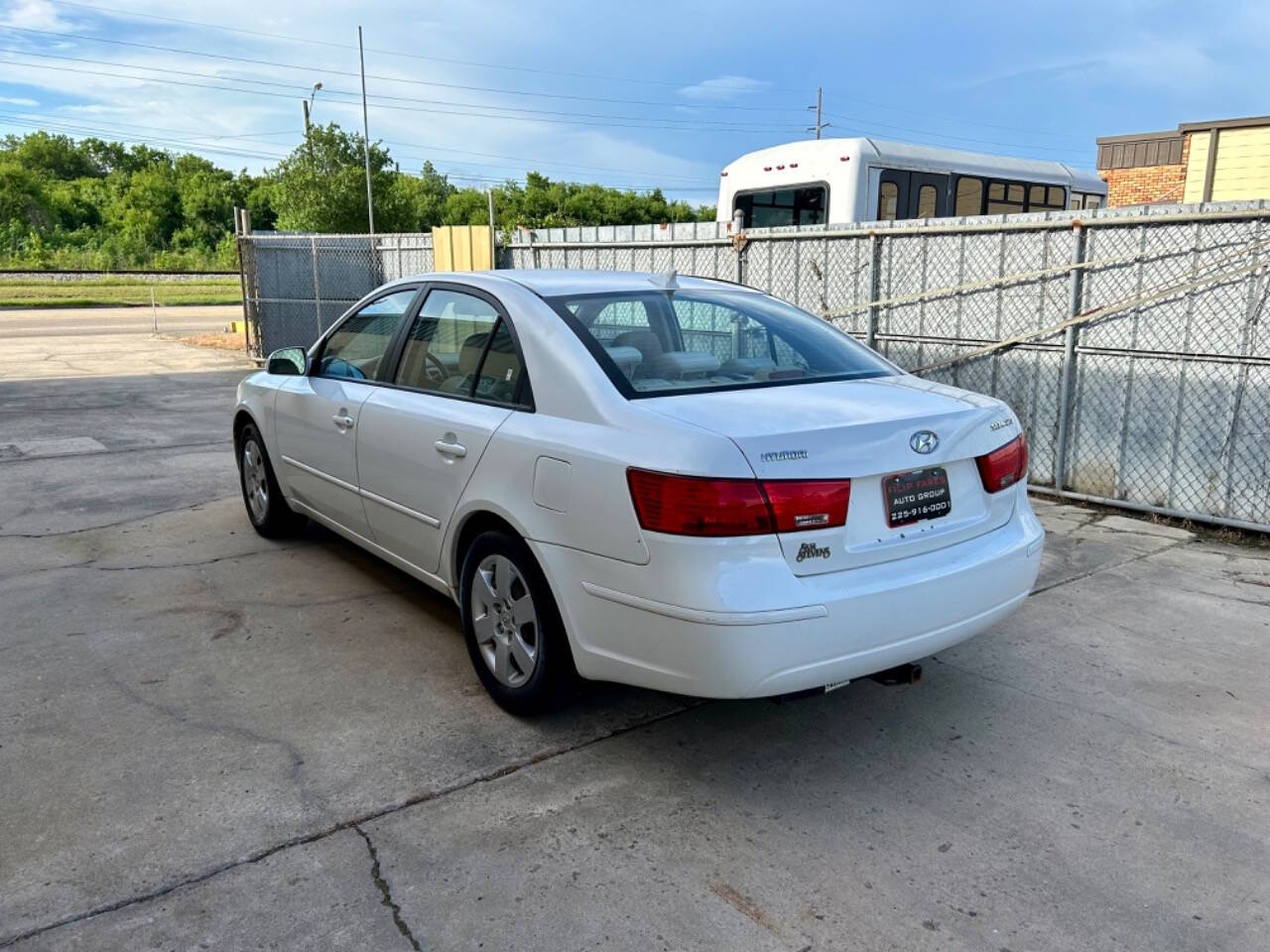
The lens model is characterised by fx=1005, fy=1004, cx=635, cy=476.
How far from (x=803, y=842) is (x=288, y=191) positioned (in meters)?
32.7

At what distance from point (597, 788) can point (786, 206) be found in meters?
10.5

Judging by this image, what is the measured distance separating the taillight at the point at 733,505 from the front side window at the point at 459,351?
1014mm

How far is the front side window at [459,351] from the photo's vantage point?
3.92 meters

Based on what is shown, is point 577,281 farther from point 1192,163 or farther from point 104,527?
point 1192,163

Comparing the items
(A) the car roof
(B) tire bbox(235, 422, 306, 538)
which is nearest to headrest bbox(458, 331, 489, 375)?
(A) the car roof

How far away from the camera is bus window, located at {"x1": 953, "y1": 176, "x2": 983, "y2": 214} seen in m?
12.8

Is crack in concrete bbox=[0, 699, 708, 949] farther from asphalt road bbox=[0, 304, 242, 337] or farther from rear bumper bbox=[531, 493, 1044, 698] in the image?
asphalt road bbox=[0, 304, 242, 337]

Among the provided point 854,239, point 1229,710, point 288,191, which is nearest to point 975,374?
point 854,239

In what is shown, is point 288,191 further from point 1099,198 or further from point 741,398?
point 741,398

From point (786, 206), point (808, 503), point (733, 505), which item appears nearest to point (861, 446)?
point (808, 503)

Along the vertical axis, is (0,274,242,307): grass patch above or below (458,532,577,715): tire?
above

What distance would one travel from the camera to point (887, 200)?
1192 cm

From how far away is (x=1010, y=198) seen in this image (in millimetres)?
13336

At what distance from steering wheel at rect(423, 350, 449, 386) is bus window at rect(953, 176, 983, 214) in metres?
10.2
